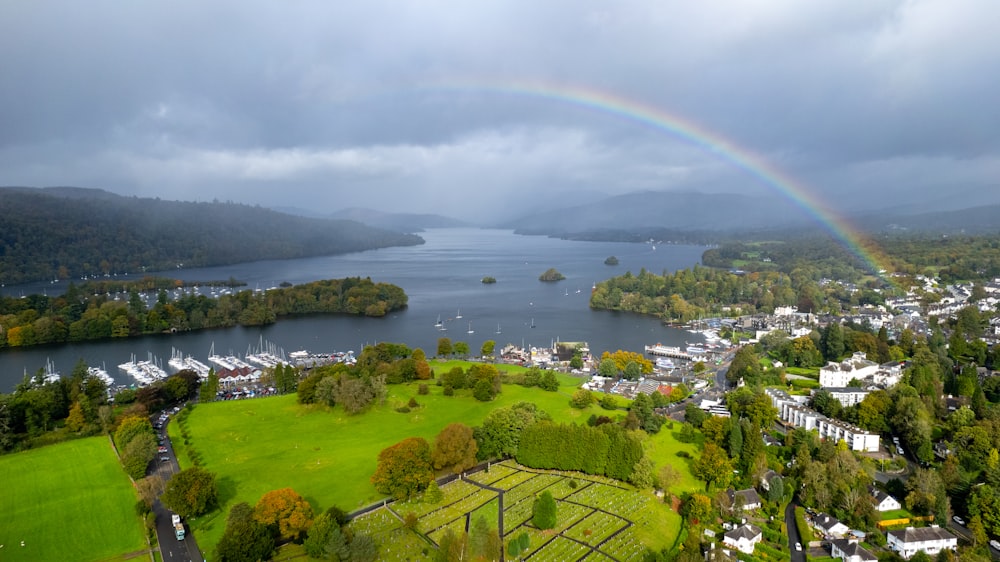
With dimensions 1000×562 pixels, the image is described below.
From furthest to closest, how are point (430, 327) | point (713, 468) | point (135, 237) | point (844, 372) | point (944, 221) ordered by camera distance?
point (944, 221) → point (135, 237) → point (430, 327) → point (844, 372) → point (713, 468)

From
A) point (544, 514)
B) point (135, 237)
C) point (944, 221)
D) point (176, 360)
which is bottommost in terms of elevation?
point (176, 360)

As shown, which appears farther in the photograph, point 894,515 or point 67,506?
point 67,506

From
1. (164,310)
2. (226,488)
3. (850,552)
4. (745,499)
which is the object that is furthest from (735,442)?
(164,310)

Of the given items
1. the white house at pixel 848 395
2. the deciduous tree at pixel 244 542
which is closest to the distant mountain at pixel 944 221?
the white house at pixel 848 395

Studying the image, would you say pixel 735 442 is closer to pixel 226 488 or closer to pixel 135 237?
pixel 226 488

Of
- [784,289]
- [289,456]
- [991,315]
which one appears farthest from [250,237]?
[991,315]

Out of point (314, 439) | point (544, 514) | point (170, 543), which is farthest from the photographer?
point (314, 439)
